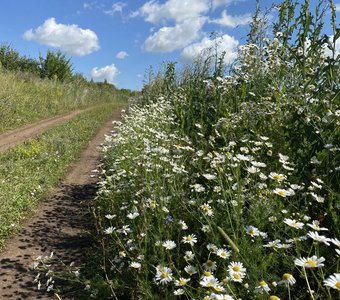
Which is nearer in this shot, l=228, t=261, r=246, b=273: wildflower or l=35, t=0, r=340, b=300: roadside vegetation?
l=228, t=261, r=246, b=273: wildflower

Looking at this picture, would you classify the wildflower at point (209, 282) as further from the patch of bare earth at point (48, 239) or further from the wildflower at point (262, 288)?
the patch of bare earth at point (48, 239)

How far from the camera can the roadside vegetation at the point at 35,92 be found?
15438mm

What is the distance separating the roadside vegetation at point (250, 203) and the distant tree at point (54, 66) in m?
26.2

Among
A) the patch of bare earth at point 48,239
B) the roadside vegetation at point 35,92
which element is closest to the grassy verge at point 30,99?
the roadside vegetation at point 35,92

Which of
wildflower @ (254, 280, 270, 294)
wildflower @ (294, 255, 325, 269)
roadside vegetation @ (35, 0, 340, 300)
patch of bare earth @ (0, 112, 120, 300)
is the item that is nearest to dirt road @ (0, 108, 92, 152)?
patch of bare earth @ (0, 112, 120, 300)

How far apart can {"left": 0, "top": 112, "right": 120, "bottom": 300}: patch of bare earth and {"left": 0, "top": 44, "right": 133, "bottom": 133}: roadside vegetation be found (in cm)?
773

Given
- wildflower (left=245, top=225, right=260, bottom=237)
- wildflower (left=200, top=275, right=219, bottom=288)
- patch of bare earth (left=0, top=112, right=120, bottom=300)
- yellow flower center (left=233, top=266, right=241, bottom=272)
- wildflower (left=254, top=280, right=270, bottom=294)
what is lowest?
patch of bare earth (left=0, top=112, right=120, bottom=300)

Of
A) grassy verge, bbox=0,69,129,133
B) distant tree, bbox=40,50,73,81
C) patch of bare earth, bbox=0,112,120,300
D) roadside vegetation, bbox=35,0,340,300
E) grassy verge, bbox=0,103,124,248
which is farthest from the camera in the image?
distant tree, bbox=40,50,73,81

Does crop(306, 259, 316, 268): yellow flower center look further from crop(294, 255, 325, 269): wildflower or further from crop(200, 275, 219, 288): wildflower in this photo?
crop(200, 275, 219, 288): wildflower

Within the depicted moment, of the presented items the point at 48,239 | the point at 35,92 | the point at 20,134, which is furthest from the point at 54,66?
the point at 48,239

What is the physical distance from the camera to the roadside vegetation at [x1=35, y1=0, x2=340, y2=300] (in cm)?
246

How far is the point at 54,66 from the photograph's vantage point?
99.1ft

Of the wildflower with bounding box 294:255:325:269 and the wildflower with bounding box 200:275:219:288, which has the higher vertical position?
the wildflower with bounding box 294:255:325:269

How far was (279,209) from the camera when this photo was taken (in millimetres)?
2998
